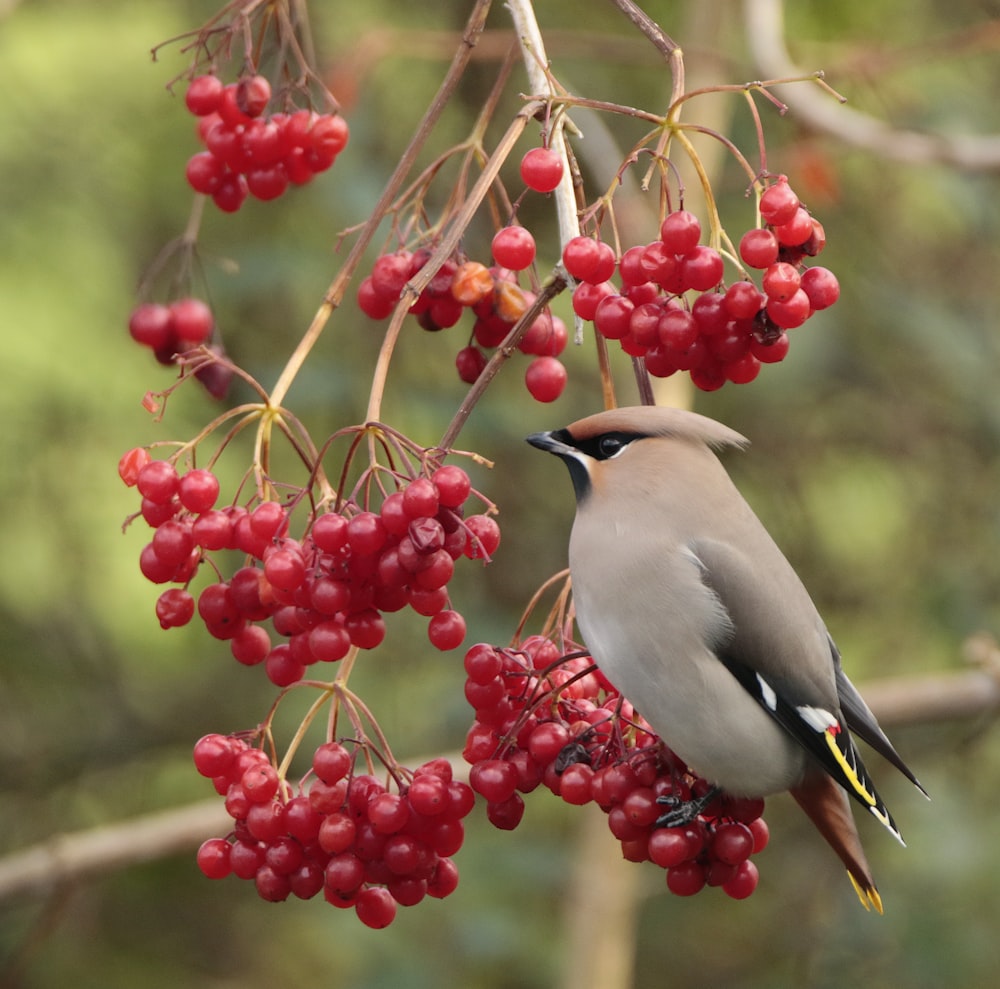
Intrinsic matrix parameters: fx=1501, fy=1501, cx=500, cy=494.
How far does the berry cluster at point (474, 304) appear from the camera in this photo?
208 cm

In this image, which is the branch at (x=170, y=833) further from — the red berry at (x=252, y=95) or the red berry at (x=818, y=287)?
the red berry at (x=818, y=287)

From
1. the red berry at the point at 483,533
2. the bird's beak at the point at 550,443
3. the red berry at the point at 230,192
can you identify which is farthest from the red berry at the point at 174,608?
the red berry at the point at 230,192

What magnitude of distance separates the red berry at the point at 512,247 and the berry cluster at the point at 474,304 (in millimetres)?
82

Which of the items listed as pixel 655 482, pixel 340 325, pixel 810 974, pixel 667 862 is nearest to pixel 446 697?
pixel 340 325

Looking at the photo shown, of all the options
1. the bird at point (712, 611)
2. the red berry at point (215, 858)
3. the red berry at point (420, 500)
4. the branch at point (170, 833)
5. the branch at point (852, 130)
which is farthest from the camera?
the branch at point (852, 130)

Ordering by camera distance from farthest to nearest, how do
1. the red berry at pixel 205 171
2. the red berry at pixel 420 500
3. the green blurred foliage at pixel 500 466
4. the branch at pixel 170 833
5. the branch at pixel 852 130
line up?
1. the green blurred foliage at pixel 500 466
2. the branch at pixel 852 130
3. the branch at pixel 170 833
4. the red berry at pixel 205 171
5. the red berry at pixel 420 500

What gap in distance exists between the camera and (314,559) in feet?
5.68

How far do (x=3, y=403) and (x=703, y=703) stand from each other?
128 inches

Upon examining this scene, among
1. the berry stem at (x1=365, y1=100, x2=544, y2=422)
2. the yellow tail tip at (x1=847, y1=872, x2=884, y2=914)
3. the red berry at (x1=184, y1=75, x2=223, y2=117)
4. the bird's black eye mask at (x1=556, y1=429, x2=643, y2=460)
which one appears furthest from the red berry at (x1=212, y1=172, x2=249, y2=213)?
the yellow tail tip at (x1=847, y1=872, x2=884, y2=914)

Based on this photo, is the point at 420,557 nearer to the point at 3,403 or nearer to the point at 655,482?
the point at 655,482

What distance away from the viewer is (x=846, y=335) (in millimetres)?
4844

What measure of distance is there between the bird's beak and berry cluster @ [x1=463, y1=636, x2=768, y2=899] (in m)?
0.30

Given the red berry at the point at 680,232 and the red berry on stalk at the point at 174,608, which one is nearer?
the red berry at the point at 680,232

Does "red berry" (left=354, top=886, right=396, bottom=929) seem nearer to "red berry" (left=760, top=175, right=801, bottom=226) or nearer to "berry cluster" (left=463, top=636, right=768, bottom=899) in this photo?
"berry cluster" (left=463, top=636, right=768, bottom=899)
